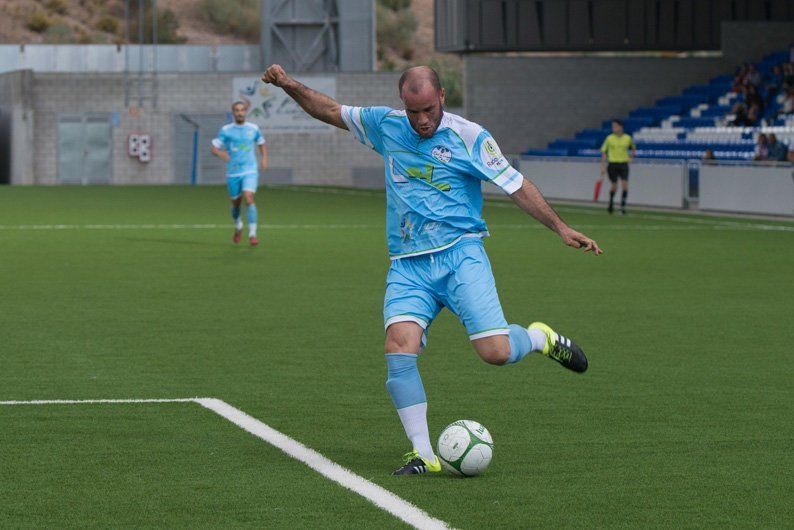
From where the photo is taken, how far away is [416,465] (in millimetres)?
7422

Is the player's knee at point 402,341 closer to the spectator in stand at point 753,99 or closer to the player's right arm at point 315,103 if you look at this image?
the player's right arm at point 315,103

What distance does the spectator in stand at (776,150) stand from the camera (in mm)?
33656

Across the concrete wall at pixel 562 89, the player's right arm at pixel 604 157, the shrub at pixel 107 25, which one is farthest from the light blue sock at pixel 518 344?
the shrub at pixel 107 25

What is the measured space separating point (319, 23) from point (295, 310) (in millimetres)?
45365

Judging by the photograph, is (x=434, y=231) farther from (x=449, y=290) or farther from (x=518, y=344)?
(x=518, y=344)

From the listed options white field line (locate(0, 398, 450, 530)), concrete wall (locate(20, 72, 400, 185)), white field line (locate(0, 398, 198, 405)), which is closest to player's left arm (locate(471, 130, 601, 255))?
white field line (locate(0, 398, 450, 530))

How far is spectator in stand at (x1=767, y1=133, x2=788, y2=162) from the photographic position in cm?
3366

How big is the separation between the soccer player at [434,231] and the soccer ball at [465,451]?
12 centimetres

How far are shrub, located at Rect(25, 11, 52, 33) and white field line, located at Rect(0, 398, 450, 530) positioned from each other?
116503mm

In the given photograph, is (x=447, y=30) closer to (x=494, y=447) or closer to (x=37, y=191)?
(x=37, y=191)

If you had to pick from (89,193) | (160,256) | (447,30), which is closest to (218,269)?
(160,256)

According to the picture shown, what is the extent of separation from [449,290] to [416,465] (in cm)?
86

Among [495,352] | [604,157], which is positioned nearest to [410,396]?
[495,352]

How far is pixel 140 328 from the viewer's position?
1347 centimetres
